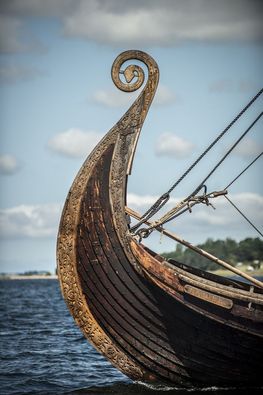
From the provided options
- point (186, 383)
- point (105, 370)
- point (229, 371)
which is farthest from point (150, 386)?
point (105, 370)

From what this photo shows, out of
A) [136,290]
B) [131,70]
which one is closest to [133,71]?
[131,70]

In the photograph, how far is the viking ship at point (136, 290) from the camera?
33.1ft

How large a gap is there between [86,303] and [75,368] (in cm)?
431

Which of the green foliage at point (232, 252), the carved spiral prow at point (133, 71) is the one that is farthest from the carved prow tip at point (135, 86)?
the green foliage at point (232, 252)

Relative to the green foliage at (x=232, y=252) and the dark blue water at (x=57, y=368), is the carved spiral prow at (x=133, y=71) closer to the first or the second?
the dark blue water at (x=57, y=368)

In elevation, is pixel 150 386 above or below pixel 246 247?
below

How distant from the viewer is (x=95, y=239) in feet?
34.1

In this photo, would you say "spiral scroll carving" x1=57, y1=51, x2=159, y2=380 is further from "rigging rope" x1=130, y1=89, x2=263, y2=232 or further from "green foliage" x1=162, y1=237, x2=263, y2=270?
"green foliage" x1=162, y1=237, x2=263, y2=270

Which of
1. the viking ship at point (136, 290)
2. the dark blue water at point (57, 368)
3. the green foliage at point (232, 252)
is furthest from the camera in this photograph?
the green foliage at point (232, 252)

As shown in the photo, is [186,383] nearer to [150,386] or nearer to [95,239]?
[150,386]

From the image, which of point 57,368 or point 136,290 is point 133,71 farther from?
point 57,368

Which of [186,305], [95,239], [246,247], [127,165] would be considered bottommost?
[186,305]

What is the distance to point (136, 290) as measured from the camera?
10297mm

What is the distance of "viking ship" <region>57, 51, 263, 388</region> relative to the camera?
33.1 ft
